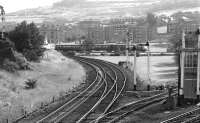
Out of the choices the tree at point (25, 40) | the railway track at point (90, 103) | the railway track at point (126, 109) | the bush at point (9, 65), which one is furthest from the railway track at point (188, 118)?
the tree at point (25, 40)

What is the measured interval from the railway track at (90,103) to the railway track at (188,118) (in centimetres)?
463

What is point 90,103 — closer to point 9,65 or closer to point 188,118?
point 188,118

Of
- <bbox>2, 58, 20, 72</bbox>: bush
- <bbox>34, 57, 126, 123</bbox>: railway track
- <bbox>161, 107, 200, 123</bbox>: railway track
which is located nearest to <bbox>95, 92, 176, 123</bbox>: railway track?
<bbox>34, 57, 126, 123</bbox>: railway track

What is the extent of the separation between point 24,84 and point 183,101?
1435 centimetres

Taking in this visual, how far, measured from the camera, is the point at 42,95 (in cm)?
2898

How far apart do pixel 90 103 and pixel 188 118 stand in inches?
316

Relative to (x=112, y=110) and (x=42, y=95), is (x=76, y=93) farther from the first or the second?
(x=112, y=110)

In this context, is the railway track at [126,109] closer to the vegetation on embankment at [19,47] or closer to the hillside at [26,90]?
the hillside at [26,90]

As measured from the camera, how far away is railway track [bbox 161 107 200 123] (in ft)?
64.2

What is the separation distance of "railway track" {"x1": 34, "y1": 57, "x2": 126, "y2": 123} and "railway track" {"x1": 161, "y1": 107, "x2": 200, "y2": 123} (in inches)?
182

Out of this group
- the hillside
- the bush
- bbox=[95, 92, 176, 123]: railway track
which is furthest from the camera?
the bush

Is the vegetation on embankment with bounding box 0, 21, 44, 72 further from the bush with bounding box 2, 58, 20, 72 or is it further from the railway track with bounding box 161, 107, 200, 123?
the railway track with bounding box 161, 107, 200, 123

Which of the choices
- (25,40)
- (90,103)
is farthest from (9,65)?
(90,103)

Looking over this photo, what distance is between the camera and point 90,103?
2578 centimetres
